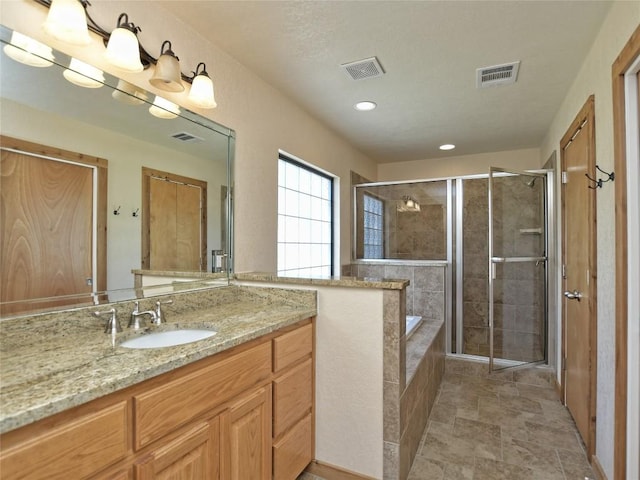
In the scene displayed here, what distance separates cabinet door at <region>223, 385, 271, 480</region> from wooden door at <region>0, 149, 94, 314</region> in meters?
0.80

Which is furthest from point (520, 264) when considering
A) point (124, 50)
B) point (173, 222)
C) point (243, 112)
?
point (124, 50)

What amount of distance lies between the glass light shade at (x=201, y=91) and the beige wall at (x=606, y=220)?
1.94 metres

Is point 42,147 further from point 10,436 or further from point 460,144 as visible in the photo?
point 460,144

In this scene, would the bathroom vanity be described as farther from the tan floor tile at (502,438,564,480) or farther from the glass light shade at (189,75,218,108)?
the tan floor tile at (502,438,564,480)

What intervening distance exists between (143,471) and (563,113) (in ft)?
11.5

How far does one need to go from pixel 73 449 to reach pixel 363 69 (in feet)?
7.77

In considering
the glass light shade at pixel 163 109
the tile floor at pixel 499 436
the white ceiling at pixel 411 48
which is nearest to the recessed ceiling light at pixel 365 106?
the white ceiling at pixel 411 48

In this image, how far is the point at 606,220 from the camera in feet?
5.47

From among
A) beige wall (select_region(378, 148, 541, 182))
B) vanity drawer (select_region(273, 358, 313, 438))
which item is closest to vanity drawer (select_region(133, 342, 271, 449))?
vanity drawer (select_region(273, 358, 313, 438))

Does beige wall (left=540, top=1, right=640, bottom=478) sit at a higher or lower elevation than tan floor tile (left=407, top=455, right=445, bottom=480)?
higher

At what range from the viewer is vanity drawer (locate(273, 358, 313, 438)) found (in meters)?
1.52

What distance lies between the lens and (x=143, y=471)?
0.96m

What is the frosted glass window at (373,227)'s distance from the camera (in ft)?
13.6

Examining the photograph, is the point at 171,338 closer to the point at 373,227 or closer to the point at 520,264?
the point at 373,227
